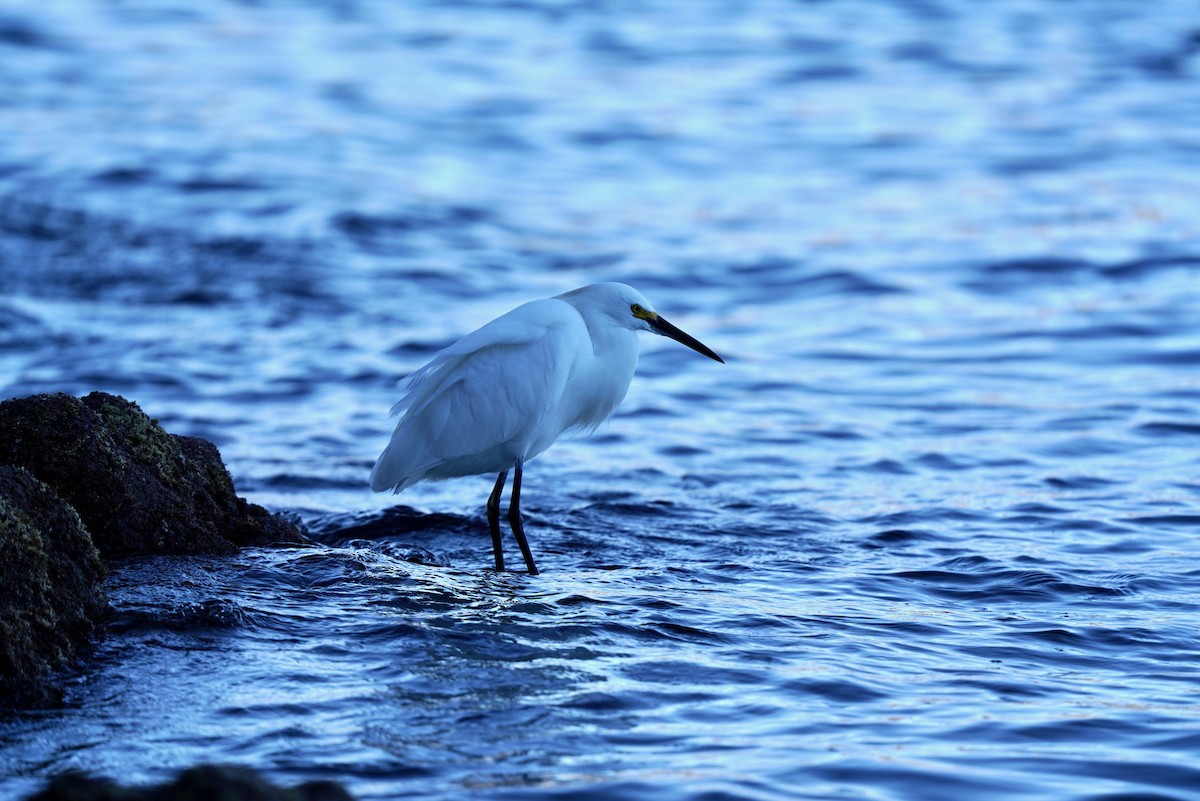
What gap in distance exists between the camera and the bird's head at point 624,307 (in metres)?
5.82

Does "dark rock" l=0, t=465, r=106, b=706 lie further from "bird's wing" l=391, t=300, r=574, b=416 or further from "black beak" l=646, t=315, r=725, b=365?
"black beak" l=646, t=315, r=725, b=365

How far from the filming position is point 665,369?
949 cm

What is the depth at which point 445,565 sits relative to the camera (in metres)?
5.71

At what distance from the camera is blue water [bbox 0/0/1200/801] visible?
3.98 m

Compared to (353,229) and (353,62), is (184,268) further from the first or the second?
(353,62)

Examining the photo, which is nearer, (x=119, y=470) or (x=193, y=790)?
(x=193, y=790)

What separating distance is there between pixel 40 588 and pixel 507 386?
2.04 m

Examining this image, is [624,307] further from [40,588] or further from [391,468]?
[40,588]

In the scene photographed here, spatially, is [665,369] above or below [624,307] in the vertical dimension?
below

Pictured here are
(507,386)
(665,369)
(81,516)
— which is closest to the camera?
(81,516)

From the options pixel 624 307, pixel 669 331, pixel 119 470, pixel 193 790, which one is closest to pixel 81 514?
pixel 119 470

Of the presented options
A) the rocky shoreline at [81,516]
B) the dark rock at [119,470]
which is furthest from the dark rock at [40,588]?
the dark rock at [119,470]

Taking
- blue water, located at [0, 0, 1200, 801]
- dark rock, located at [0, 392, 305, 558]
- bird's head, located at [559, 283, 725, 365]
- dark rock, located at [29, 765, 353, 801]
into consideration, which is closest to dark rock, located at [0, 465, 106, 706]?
blue water, located at [0, 0, 1200, 801]

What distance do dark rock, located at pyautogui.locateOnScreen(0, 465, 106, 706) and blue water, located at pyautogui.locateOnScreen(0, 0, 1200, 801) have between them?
122mm
